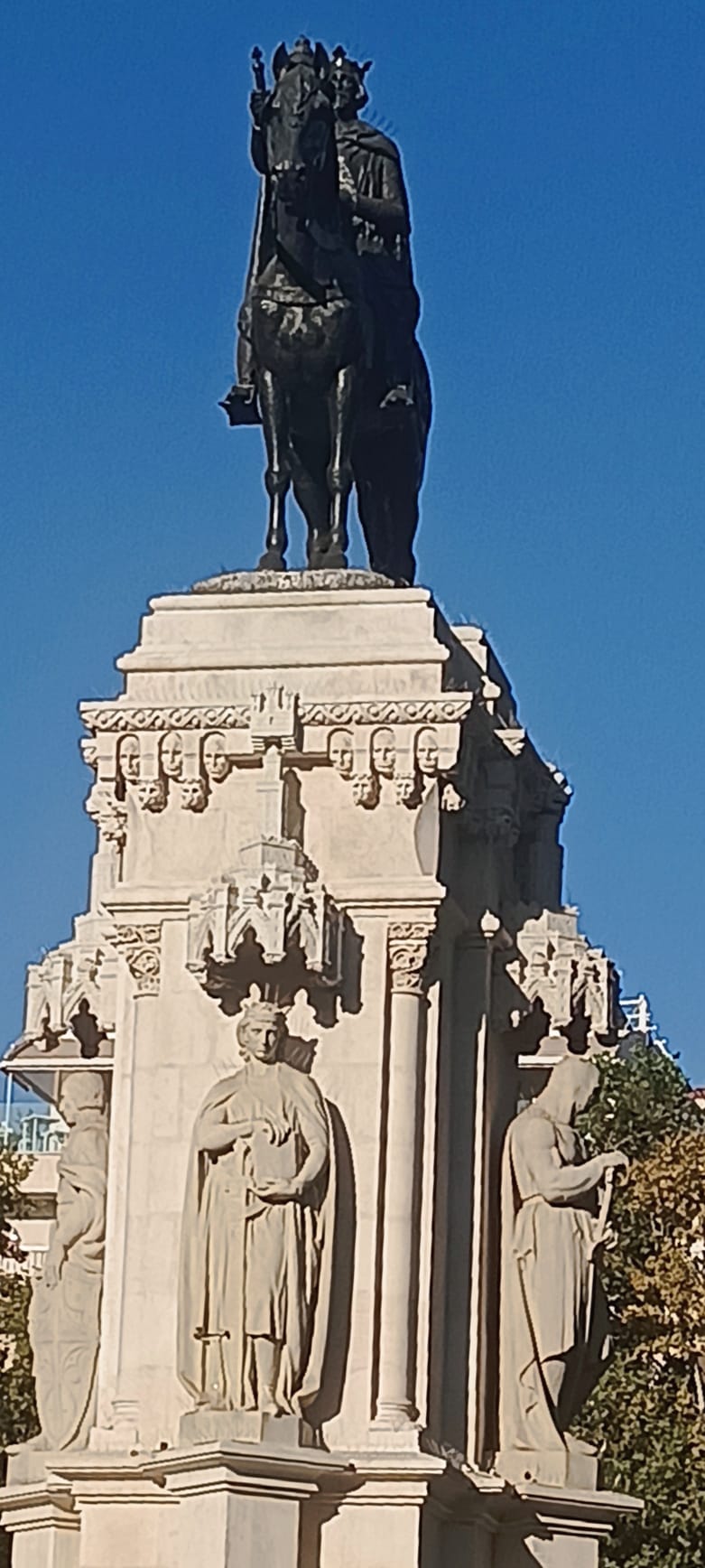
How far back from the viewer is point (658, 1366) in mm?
42562

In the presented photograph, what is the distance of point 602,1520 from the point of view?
61.8 ft

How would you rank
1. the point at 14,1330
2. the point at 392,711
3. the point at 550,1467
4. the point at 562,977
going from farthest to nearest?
the point at 14,1330
the point at 562,977
the point at 550,1467
the point at 392,711

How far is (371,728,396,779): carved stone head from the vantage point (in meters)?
18.4

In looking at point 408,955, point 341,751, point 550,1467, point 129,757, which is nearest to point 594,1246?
point 550,1467

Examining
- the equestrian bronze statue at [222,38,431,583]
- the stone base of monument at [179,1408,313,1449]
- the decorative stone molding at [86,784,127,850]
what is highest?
the equestrian bronze statue at [222,38,431,583]

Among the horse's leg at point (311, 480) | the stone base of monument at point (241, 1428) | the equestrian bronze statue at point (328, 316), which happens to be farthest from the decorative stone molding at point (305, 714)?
the stone base of monument at point (241, 1428)

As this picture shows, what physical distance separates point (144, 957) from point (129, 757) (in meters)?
1.11

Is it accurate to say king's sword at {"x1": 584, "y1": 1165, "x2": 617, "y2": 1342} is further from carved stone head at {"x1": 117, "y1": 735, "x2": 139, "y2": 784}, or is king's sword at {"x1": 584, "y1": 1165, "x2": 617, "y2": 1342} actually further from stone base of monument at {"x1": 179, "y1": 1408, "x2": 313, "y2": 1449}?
carved stone head at {"x1": 117, "y1": 735, "x2": 139, "y2": 784}

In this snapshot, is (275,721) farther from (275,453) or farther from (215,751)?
(275,453)

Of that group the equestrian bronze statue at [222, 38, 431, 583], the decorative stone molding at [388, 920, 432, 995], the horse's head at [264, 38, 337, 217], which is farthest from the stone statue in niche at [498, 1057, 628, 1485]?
the horse's head at [264, 38, 337, 217]

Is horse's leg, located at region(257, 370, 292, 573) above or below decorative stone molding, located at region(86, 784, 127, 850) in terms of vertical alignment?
above

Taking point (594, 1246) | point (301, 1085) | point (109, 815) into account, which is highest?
point (109, 815)

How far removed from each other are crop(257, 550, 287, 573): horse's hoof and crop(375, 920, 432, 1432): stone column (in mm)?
2448

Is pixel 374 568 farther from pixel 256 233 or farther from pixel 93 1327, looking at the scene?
pixel 93 1327
